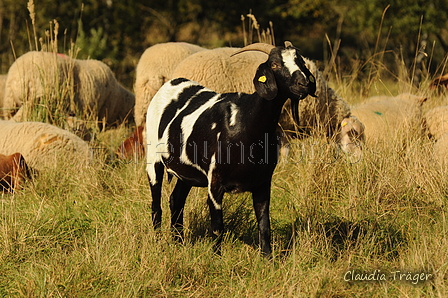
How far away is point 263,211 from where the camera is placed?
3.98 metres

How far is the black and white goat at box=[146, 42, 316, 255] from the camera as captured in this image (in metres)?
3.62

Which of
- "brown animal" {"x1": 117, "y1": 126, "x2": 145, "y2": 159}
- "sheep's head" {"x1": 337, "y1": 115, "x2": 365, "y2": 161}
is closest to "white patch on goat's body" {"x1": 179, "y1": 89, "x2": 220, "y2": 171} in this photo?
"sheep's head" {"x1": 337, "y1": 115, "x2": 365, "y2": 161}

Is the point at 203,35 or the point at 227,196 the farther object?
the point at 203,35

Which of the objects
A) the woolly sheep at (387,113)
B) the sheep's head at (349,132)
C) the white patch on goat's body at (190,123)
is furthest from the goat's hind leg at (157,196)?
the woolly sheep at (387,113)

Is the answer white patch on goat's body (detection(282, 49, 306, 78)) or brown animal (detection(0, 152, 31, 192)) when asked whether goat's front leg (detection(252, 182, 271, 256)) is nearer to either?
white patch on goat's body (detection(282, 49, 306, 78))

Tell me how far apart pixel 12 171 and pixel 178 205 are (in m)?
2.37

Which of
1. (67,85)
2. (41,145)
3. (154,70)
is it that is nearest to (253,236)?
(41,145)

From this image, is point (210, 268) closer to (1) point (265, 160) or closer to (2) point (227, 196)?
(1) point (265, 160)

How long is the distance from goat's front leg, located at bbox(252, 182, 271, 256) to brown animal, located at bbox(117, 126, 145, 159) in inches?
128

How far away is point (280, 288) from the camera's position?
11.8 ft

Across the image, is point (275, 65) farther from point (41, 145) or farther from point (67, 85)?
point (67, 85)

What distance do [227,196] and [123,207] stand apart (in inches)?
36.4

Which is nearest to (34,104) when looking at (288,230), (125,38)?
(288,230)

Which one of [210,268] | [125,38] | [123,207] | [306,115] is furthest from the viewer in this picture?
[125,38]
